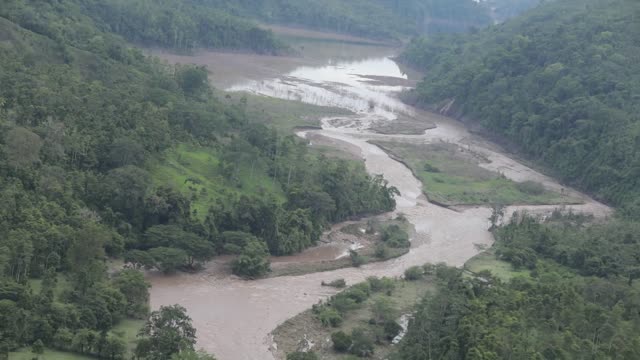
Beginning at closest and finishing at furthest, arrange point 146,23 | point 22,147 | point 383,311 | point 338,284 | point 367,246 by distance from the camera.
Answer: point 383,311, point 22,147, point 338,284, point 367,246, point 146,23

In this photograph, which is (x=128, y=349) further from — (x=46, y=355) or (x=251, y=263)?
(x=251, y=263)

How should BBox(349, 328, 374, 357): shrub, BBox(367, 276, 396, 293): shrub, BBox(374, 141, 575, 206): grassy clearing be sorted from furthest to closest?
BBox(374, 141, 575, 206): grassy clearing < BBox(367, 276, 396, 293): shrub < BBox(349, 328, 374, 357): shrub

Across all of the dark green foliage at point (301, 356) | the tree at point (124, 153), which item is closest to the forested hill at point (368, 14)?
the tree at point (124, 153)

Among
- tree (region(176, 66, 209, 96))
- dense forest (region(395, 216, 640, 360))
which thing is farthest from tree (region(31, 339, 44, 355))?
tree (region(176, 66, 209, 96))

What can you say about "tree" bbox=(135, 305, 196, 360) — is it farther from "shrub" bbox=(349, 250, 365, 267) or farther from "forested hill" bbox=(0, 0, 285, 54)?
"forested hill" bbox=(0, 0, 285, 54)

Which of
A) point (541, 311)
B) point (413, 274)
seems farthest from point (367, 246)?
point (541, 311)

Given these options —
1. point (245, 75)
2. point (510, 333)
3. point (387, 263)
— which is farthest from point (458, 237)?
point (245, 75)

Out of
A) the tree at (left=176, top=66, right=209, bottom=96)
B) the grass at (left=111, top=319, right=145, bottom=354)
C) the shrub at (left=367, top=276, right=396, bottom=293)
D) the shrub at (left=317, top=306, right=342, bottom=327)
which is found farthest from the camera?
the tree at (left=176, top=66, right=209, bottom=96)

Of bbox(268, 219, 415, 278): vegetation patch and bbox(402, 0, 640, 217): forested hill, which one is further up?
bbox(402, 0, 640, 217): forested hill
